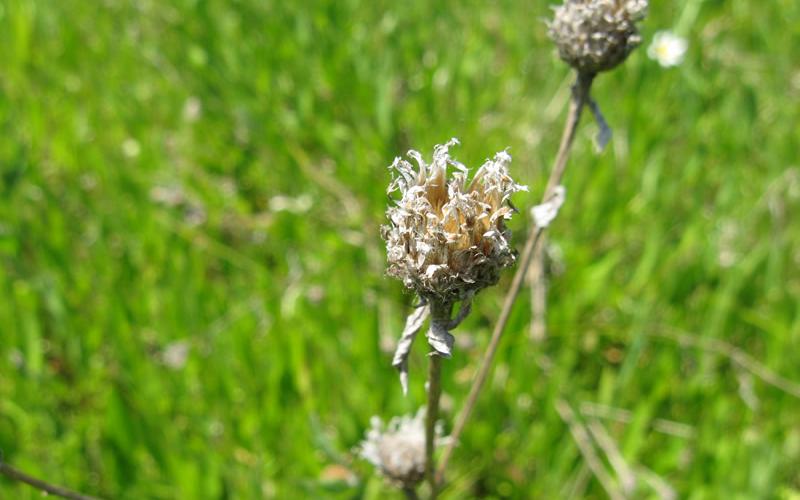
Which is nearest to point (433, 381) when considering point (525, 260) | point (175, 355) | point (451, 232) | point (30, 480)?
point (451, 232)

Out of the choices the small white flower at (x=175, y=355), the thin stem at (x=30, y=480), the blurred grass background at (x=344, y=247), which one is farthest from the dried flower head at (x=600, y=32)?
the small white flower at (x=175, y=355)

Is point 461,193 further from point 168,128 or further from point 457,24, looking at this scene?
point 457,24

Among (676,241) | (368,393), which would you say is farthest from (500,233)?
(676,241)

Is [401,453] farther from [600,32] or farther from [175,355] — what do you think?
[175,355]

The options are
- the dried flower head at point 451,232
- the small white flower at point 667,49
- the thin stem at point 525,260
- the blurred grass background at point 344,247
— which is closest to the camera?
the dried flower head at point 451,232

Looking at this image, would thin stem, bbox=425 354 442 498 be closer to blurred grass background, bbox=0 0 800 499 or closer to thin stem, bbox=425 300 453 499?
thin stem, bbox=425 300 453 499

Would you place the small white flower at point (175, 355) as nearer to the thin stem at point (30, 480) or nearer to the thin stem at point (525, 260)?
the thin stem at point (30, 480)

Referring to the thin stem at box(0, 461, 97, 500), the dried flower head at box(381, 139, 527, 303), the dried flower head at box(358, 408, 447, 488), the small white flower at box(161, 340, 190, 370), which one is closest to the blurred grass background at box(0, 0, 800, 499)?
the small white flower at box(161, 340, 190, 370)
